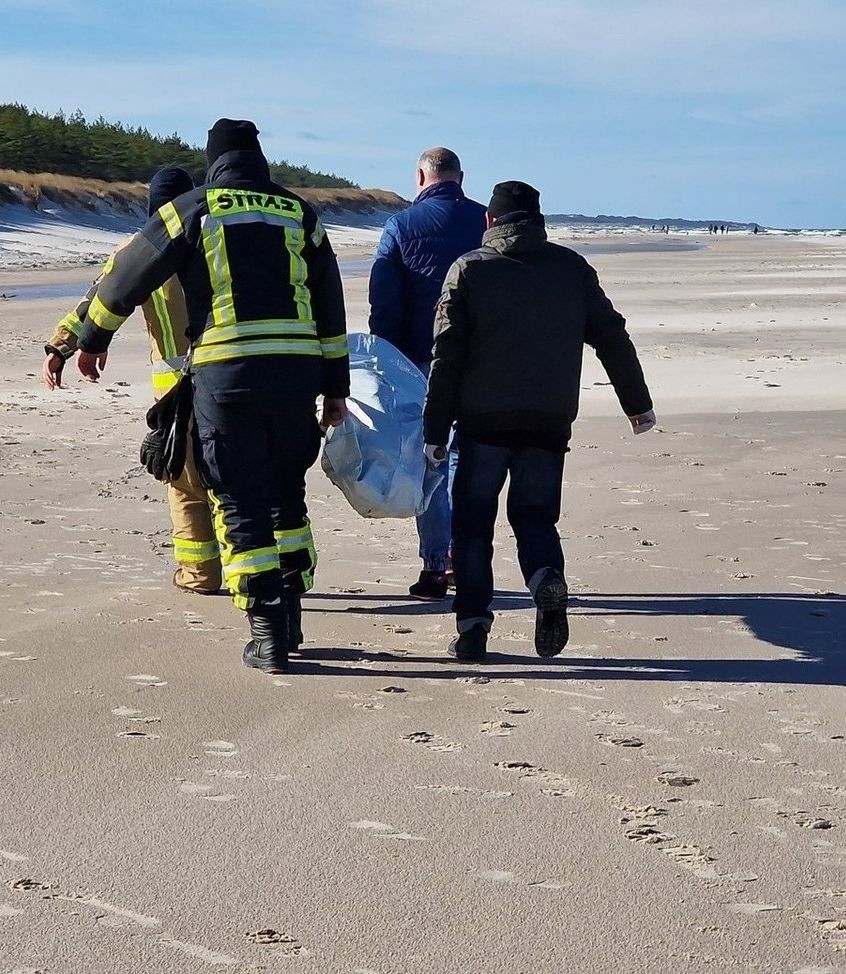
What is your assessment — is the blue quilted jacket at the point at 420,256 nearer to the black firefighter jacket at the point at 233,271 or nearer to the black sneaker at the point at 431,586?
the black sneaker at the point at 431,586

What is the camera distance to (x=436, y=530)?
6.73 meters

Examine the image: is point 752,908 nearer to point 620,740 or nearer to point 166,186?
point 620,740

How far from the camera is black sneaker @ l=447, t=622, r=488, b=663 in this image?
220 inches

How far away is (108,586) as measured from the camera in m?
6.61

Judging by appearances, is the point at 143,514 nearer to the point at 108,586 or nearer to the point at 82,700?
the point at 108,586

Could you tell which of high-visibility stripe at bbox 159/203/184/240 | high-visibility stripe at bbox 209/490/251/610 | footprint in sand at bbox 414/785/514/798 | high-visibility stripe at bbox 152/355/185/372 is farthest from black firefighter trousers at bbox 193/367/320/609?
footprint in sand at bbox 414/785/514/798

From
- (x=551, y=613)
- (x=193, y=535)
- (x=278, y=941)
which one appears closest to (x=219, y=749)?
(x=278, y=941)

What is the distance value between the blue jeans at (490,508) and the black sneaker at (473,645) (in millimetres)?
26

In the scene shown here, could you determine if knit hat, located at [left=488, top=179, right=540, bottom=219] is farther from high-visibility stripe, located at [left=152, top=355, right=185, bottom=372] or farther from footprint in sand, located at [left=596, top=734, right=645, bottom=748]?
footprint in sand, located at [left=596, top=734, right=645, bottom=748]

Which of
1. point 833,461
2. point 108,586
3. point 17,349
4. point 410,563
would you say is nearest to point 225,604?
point 108,586

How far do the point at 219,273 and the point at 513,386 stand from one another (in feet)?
3.66

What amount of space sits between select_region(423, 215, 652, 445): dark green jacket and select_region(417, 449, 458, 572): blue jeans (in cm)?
104

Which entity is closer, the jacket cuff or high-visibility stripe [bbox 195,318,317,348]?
high-visibility stripe [bbox 195,318,317,348]

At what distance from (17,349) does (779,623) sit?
11.4 metres
